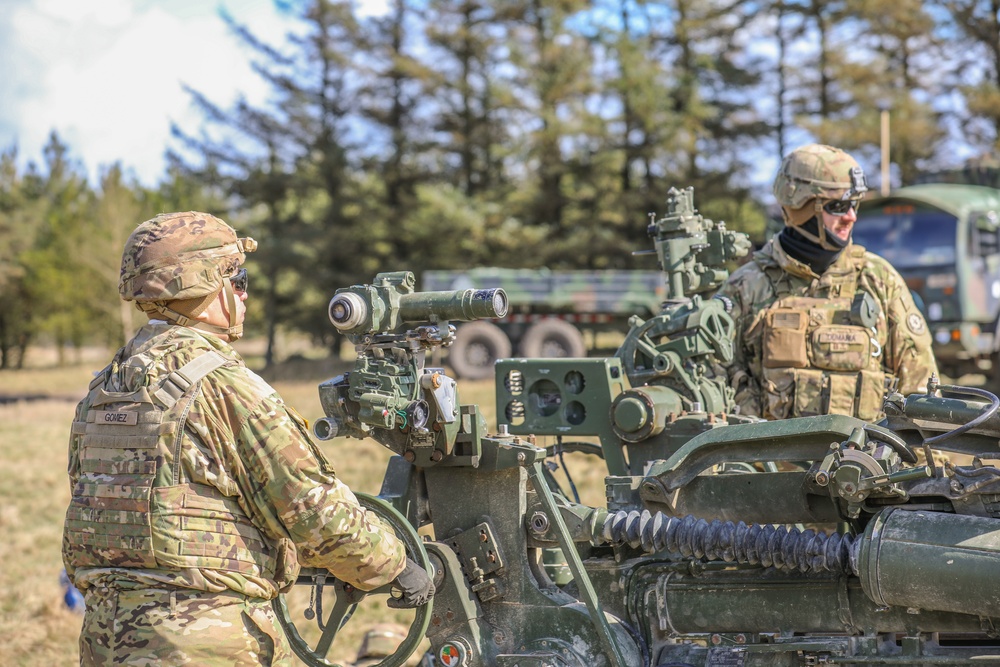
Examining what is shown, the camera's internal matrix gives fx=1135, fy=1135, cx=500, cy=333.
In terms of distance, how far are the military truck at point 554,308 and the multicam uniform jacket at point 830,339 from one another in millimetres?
13995

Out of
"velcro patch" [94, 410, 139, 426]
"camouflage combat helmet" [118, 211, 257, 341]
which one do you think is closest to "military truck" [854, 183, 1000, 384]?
"camouflage combat helmet" [118, 211, 257, 341]

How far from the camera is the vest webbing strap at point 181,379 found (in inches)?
119

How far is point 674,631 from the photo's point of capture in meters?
4.09

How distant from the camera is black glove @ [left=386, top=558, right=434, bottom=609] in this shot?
3625 mm

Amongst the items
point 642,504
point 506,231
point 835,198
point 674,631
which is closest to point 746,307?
point 835,198

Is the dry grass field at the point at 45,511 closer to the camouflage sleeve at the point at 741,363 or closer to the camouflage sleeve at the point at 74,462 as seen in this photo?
the camouflage sleeve at the point at 741,363

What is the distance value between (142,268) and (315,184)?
89.8 feet

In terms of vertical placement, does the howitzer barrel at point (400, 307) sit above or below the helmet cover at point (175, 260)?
below

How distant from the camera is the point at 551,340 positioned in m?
20.1

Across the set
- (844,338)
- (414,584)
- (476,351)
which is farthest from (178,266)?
(476,351)

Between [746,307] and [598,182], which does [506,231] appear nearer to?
[598,182]

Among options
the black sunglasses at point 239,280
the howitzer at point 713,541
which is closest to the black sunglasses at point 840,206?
the howitzer at point 713,541

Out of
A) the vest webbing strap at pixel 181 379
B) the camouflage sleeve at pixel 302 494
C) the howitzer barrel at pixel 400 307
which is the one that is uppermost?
the howitzer barrel at pixel 400 307

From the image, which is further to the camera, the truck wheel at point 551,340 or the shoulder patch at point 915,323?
the truck wheel at point 551,340
